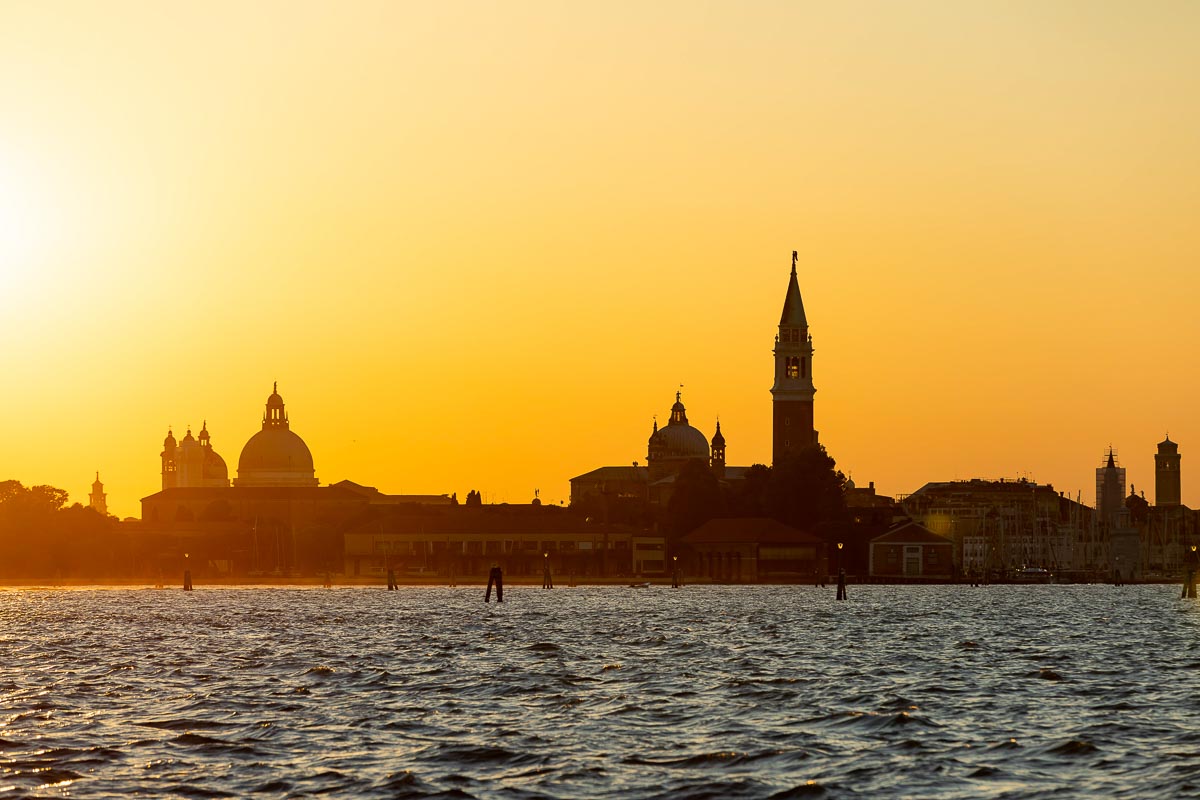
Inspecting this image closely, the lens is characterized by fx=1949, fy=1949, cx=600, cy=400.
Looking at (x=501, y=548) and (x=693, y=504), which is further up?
(x=693, y=504)

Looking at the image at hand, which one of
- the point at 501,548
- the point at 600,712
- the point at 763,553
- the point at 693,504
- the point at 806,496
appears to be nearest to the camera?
the point at 600,712

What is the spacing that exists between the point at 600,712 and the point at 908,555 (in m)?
153

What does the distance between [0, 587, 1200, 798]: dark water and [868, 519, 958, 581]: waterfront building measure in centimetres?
10954

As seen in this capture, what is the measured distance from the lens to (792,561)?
17388 cm

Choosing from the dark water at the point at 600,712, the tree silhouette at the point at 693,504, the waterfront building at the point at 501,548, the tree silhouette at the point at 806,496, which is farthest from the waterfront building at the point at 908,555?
the dark water at the point at 600,712

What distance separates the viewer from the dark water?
2845cm

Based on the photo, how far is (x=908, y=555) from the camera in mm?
187375

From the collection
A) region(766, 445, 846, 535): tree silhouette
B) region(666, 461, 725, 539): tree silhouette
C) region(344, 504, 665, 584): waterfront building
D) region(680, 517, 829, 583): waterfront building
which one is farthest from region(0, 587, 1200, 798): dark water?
region(344, 504, 665, 584): waterfront building

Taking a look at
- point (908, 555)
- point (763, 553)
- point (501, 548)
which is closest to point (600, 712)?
point (763, 553)

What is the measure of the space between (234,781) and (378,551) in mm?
169363

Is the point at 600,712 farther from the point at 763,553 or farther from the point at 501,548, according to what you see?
the point at 501,548

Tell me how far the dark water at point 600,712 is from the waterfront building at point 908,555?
10954cm

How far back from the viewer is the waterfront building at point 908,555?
18600 centimetres

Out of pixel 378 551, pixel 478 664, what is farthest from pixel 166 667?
pixel 378 551
